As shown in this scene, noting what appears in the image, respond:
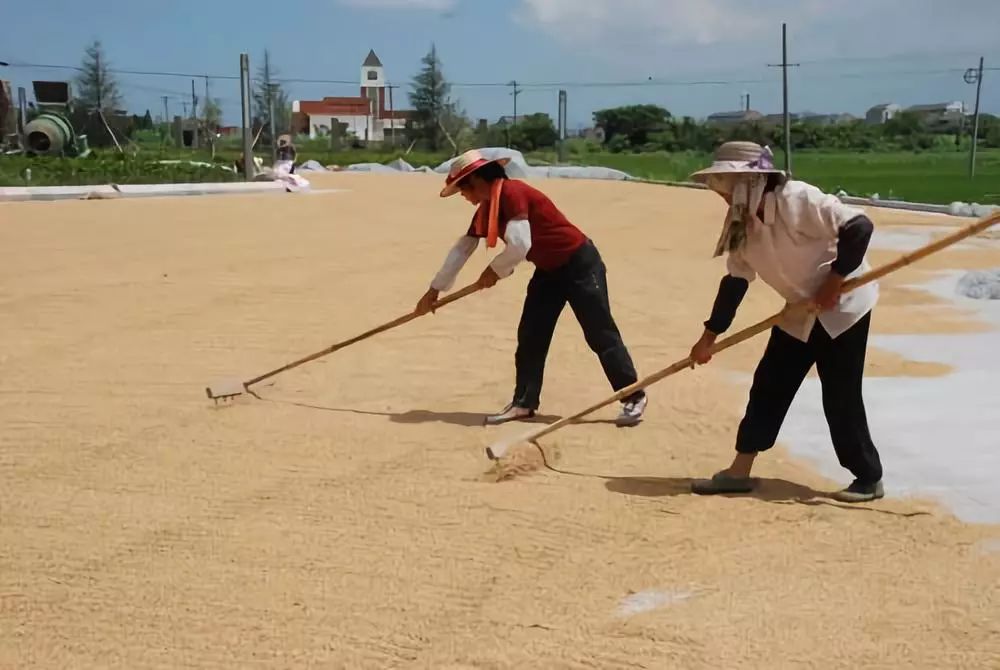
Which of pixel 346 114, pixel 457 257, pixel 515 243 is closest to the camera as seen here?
pixel 515 243

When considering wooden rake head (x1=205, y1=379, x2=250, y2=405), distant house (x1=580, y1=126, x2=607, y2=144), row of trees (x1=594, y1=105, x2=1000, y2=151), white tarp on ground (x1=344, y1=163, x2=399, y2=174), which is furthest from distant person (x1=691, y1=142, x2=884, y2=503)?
distant house (x1=580, y1=126, x2=607, y2=144)

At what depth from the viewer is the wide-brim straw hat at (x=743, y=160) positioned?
338 centimetres

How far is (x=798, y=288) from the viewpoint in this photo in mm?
3506

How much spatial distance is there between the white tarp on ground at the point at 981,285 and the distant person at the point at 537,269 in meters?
4.06

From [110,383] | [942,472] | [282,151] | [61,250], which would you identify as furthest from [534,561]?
[282,151]

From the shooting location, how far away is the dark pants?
464 centimetres

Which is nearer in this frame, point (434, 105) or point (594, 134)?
point (434, 105)

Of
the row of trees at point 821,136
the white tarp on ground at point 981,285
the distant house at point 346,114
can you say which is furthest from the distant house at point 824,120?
the white tarp on ground at point 981,285

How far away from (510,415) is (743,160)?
1837mm

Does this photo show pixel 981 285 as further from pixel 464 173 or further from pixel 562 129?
pixel 562 129

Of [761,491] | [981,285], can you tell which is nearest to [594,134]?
[981,285]

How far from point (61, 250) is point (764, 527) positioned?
8.34 m

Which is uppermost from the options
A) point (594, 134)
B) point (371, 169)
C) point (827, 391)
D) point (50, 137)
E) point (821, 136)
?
point (594, 134)

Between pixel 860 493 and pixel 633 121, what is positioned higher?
pixel 633 121
